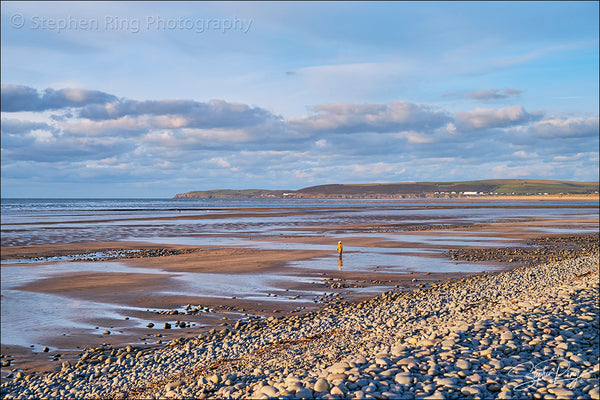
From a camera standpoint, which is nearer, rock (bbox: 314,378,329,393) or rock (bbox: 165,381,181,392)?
rock (bbox: 314,378,329,393)

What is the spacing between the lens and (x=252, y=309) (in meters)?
17.6

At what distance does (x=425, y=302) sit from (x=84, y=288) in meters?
15.2

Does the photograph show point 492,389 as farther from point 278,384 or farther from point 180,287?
point 180,287

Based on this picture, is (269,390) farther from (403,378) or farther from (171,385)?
(171,385)

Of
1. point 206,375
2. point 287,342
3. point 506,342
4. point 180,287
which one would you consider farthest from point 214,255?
point 506,342

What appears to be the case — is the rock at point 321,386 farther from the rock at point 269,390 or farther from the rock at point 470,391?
the rock at point 470,391

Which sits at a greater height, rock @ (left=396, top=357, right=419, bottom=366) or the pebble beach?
rock @ (left=396, top=357, right=419, bottom=366)

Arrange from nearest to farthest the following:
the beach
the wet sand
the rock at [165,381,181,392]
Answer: the rock at [165,381,181,392]
the beach
the wet sand

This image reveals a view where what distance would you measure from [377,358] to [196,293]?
12356mm

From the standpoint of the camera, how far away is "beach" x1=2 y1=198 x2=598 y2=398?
10680 millimetres

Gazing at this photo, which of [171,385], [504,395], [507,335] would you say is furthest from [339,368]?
[507,335]

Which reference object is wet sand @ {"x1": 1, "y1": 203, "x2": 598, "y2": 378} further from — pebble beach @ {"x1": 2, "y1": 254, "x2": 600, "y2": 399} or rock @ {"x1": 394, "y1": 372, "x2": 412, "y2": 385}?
rock @ {"x1": 394, "y1": 372, "x2": 412, "y2": 385}
